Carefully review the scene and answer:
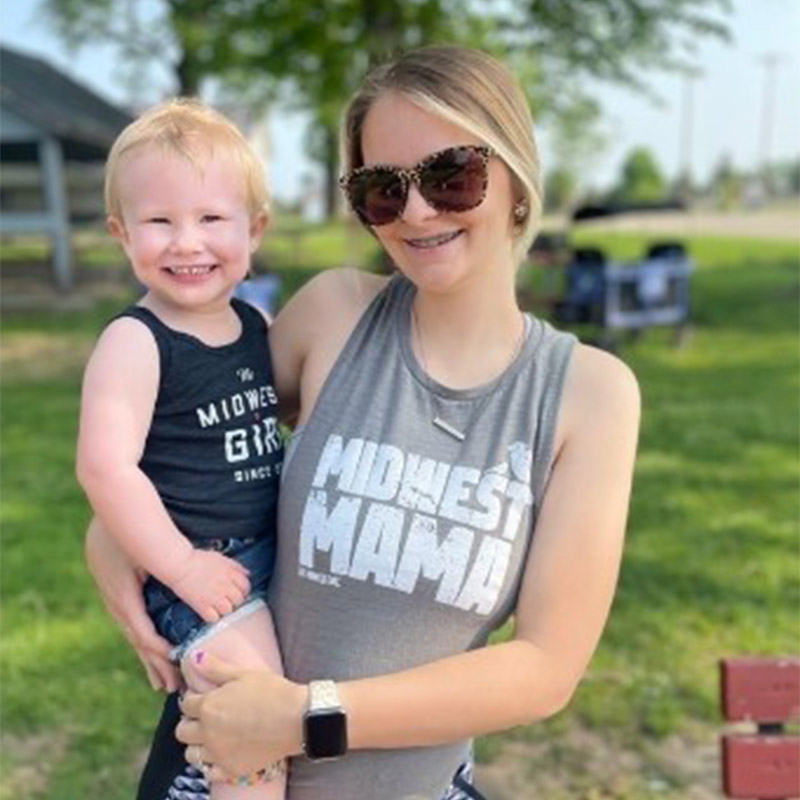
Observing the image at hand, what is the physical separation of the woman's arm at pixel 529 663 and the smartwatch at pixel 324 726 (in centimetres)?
1

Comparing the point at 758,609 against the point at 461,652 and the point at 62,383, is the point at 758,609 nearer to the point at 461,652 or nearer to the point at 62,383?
the point at 461,652

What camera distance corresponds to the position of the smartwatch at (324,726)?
1.49 metres

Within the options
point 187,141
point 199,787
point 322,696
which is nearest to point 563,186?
point 187,141

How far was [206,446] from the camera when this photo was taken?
1686mm

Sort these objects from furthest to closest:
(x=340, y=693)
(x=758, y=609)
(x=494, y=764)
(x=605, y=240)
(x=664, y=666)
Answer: (x=605, y=240), (x=758, y=609), (x=664, y=666), (x=494, y=764), (x=340, y=693)

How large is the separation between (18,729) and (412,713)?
2642mm

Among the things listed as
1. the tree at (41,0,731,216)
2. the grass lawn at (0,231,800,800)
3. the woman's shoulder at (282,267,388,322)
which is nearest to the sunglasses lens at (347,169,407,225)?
the woman's shoulder at (282,267,388,322)

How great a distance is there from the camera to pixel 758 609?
472 cm

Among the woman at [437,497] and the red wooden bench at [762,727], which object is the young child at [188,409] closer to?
the woman at [437,497]

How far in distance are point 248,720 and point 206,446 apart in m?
0.40

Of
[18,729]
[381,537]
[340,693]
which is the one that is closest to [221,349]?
[381,537]

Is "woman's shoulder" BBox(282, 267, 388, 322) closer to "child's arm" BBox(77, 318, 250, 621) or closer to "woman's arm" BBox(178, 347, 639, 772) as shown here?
"child's arm" BBox(77, 318, 250, 621)

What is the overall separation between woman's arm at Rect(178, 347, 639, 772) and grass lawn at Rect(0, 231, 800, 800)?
6.69ft

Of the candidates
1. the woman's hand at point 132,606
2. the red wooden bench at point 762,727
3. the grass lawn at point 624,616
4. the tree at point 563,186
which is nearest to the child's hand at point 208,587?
the woman's hand at point 132,606
